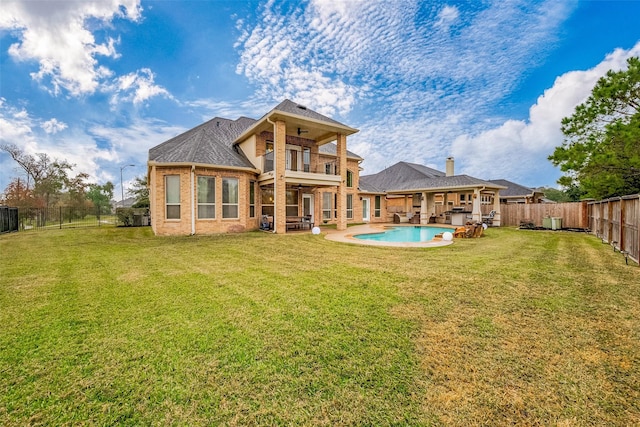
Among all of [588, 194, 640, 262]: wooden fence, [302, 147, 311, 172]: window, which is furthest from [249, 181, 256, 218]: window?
[588, 194, 640, 262]: wooden fence

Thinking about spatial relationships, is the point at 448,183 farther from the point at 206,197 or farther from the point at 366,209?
the point at 206,197

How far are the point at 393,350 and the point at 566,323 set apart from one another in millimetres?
2509

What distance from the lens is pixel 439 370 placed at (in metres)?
2.48

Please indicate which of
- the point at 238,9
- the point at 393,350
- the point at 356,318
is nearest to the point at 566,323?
the point at 393,350

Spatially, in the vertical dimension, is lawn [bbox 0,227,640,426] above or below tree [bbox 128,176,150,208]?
below

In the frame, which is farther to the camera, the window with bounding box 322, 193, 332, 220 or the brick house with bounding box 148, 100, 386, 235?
the window with bounding box 322, 193, 332, 220

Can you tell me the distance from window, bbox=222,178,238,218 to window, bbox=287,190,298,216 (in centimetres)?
395

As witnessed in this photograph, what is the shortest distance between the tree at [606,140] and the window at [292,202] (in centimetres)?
1680

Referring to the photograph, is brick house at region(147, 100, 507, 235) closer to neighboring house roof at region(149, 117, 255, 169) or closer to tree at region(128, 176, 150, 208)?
neighboring house roof at region(149, 117, 255, 169)

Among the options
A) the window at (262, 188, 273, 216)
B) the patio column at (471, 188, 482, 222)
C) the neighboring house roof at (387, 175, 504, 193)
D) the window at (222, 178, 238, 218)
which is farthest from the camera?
the neighboring house roof at (387, 175, 504, 193)

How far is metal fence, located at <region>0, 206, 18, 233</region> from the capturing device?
1465 centimetres

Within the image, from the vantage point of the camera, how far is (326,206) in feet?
65.6

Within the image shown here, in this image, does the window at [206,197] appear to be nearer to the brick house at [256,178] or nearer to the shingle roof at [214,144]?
the brick house at [256,178]

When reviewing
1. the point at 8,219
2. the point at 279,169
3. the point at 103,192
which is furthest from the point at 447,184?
the point at 103,192
